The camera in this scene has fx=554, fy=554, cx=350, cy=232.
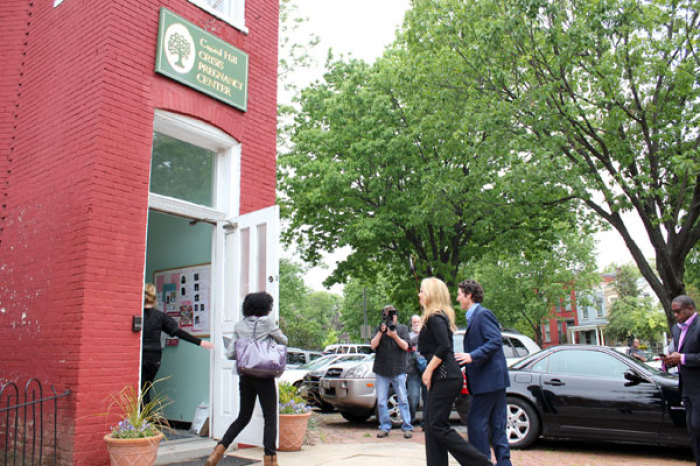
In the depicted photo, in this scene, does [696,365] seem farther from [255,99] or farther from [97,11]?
[97,11]

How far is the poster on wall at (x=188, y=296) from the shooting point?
322 inches

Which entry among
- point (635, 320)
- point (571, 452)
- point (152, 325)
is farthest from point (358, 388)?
point (635, 320)

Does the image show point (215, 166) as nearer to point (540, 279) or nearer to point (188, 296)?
point (188, 296)

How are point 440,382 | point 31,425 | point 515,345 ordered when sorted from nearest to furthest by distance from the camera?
point 440,382
point 31,425
point 515,345

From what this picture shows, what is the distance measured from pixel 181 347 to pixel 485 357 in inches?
207

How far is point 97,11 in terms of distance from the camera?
258 inches

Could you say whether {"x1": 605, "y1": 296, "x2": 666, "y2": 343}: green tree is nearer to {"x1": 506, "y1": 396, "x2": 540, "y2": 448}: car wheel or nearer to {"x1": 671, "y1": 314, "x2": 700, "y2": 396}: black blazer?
{"x1": 506, "y1": 396, "x2": 540, "y2": 448}: car wheel

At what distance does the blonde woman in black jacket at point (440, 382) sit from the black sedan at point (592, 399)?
3.33 meters

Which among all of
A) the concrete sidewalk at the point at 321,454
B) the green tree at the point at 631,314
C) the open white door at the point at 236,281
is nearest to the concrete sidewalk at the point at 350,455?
the concrete sidewalk at the point at 321,454

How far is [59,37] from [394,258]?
Answer: 52.5 feet

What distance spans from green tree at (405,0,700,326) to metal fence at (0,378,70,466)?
1056 centimetres

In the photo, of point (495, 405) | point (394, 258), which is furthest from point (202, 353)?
point (394, 258)

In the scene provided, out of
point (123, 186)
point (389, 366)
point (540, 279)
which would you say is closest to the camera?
point (123, 186)

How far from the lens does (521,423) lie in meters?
7.73
